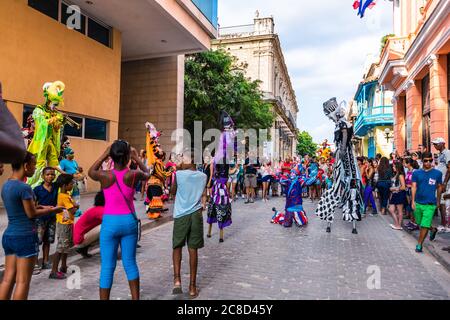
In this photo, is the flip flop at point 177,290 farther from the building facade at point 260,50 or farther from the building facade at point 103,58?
the building facade at point 260,50

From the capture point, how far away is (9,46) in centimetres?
973

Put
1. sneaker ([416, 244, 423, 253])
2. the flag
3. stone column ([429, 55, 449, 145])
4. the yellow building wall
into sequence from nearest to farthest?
1. sneaker ([416, 244, 423, 253])
2. the yellow building wall
3. stone column ([429, 55, 449, 145])
4. the flag

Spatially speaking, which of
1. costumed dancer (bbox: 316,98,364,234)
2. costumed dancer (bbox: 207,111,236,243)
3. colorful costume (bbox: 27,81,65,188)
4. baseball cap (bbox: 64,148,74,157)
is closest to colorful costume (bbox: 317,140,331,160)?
costumed dancer (bbox: 316,98,364,234)

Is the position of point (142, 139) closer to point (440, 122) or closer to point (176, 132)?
point (176, 132)

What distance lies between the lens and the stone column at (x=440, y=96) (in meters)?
11.7

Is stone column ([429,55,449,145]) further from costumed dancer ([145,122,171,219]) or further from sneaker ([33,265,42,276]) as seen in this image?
sneaker ([33,265,42,276])

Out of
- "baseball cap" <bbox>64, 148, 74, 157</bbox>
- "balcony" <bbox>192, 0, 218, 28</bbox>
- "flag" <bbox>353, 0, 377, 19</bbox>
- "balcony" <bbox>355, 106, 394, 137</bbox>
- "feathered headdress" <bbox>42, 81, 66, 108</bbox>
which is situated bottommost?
"baseball cap" <bbox>64, 148, 74, 157</bbox>

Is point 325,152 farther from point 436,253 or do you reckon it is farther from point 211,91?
point 211,91

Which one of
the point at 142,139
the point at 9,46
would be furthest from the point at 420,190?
the point at 142,139

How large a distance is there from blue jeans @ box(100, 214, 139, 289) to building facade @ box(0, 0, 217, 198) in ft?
26.7

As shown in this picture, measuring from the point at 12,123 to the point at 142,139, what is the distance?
1736 cm

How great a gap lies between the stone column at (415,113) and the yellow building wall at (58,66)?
12.7 m

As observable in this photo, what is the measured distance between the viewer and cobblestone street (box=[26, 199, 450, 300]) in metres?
4.11

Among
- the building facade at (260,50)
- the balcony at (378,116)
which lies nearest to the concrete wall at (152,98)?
the balcony at (378,116)
